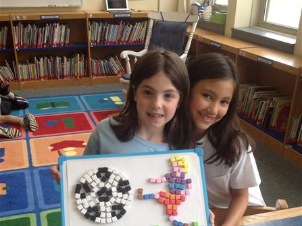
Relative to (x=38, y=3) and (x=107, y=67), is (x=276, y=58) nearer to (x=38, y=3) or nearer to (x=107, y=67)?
(x=107, y=67)

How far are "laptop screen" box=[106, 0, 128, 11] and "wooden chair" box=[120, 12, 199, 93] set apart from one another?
0.66 m

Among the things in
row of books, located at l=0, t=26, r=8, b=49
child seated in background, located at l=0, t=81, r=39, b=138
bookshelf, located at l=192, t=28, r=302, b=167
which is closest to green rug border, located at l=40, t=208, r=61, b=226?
child seated in background, located at l=0, t=81, r=39, b=138

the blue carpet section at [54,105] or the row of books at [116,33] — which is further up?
the row of books at [116,33]

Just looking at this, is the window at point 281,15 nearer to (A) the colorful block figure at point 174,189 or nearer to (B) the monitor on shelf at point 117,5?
(B) the monitor on shelf at point 117,5

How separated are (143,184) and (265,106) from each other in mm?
2322

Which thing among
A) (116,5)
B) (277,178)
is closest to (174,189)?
(277,178)

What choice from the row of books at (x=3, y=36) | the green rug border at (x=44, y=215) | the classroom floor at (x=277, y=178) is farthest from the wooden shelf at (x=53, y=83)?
the green rug border at (x=44, y=215)

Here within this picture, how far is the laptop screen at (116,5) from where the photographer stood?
14.0ft

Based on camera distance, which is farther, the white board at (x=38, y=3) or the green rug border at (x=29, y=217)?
the white board at (x=38, y=3)

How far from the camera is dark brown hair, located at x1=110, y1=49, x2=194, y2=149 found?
100 cm

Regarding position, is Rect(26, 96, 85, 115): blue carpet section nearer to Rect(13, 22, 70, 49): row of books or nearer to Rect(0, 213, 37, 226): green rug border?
Rect(13, 22, 70, 49): row of books

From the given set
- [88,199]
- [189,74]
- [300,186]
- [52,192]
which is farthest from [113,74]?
[88,199]

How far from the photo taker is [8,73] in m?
3.99

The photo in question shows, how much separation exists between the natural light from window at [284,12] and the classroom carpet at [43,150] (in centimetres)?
189
